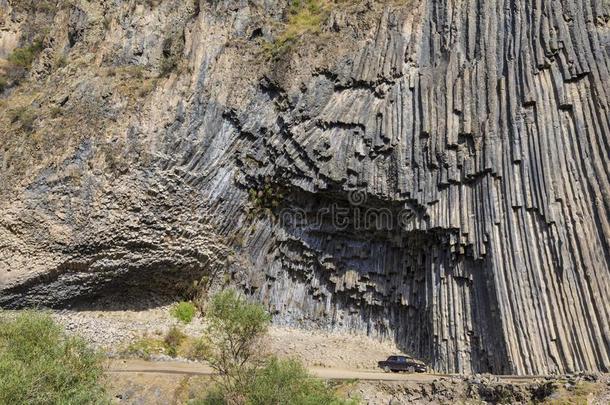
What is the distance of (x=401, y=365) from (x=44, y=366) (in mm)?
11207

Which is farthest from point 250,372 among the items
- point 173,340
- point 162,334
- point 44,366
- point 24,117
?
point 24,117

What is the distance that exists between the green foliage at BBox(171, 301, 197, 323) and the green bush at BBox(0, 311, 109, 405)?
6001 millimetres

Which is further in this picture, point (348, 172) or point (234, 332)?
point (348, 172)

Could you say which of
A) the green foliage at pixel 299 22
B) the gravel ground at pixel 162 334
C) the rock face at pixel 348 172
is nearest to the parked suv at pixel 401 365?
the rock face at pixel 348 172

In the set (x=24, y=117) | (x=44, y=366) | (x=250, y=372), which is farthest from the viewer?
(x=24, y=117)

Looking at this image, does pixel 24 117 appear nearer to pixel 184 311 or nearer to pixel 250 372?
pixel 184 311

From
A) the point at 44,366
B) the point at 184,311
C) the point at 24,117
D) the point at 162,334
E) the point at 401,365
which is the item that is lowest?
the point at 44,366

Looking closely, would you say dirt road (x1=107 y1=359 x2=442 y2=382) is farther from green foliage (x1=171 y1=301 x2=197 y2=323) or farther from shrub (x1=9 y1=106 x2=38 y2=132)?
shrub (x1=9 y1=106 x2=38 y2=132)

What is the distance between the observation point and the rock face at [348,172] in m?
17.1

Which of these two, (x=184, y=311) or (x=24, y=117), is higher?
(x=24, y=117)

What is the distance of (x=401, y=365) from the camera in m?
19.2

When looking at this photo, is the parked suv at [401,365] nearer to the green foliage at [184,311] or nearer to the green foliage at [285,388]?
the green foliage at [285,388]

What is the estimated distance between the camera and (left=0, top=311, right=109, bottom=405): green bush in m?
12.3

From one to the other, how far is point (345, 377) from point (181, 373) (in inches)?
204
